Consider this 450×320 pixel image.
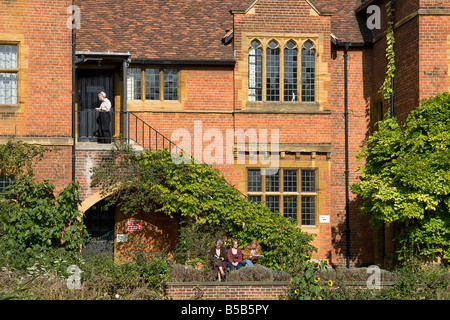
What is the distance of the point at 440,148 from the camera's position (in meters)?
17.6

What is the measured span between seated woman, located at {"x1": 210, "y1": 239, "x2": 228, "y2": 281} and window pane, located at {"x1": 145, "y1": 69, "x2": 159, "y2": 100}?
551cm

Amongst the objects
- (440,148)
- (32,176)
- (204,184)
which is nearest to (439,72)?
(440,148)

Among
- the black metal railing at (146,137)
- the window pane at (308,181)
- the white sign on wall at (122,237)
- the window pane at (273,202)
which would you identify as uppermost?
the black metal railing at (146,137)

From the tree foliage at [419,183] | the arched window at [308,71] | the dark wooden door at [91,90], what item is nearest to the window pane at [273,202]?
the arched window at [308,71]

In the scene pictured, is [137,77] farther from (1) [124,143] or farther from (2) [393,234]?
(2) [393,234]

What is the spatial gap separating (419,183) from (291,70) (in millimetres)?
5787

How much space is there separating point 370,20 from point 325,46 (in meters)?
1.94

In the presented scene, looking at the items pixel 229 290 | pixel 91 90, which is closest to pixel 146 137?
pixel 91 90

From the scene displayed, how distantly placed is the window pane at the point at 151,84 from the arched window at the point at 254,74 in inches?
107

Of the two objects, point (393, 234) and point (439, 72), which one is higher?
point (439, 72)

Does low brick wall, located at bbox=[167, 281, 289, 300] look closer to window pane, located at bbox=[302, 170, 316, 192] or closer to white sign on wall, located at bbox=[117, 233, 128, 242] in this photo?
white sign on wall, located at bbox=[117, 233, 128, 242]

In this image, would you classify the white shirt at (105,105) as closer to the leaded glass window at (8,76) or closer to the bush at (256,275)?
the leaded glass window at (8,76)

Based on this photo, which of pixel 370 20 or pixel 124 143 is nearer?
pixel 124 143

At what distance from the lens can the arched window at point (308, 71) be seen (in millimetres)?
21406
